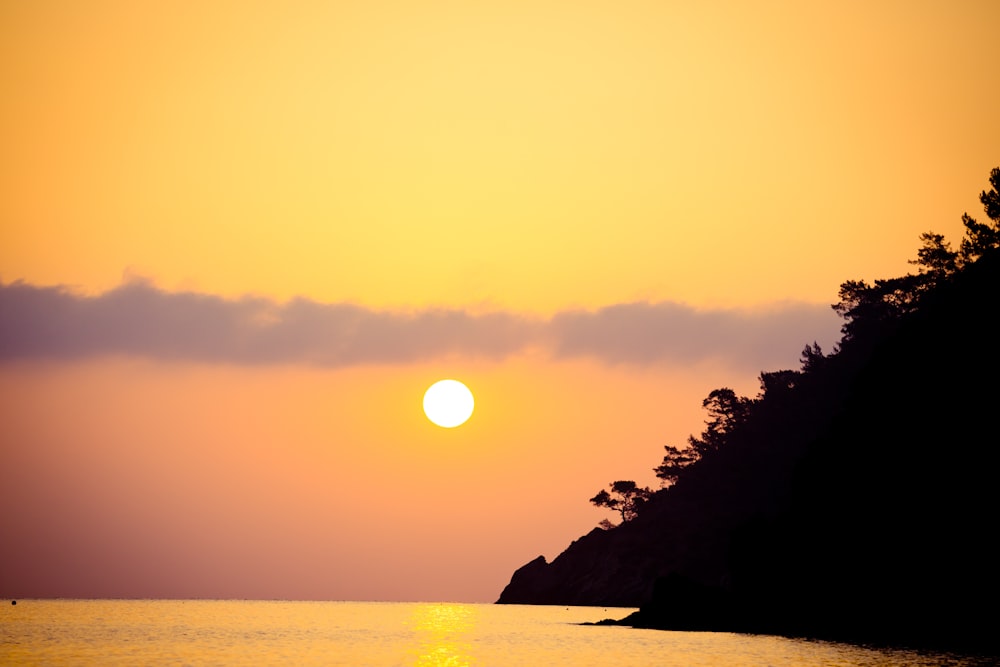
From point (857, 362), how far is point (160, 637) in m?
107

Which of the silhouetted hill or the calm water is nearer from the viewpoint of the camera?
the calm water

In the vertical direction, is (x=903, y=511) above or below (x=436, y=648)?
above

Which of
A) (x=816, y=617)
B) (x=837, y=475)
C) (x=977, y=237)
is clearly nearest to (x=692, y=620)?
(x=816, y=617)

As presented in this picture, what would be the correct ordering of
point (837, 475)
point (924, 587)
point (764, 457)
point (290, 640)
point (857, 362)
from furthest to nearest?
point (764, 457), point (857, 362), point (290, 640), point (837, 475), point (924, 587)

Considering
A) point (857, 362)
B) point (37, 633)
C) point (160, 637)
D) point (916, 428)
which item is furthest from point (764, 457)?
point (37, 633)

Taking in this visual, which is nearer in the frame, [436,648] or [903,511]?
[903,511]

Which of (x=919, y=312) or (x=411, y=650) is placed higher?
(x=919, y=312)

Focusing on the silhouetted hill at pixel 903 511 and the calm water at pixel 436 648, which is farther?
the silhouetted hill at pixel 903 511

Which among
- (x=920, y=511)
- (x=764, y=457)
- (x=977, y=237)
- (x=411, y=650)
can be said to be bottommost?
(x=411, y=650)

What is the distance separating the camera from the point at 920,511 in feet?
323

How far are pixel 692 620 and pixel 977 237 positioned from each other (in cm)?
5937

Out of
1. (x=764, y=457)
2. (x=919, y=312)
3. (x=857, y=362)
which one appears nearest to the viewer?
(x=919, y=312)

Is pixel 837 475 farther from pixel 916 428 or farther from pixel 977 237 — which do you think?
pixel 977 237

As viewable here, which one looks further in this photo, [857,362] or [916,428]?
[857,362]
